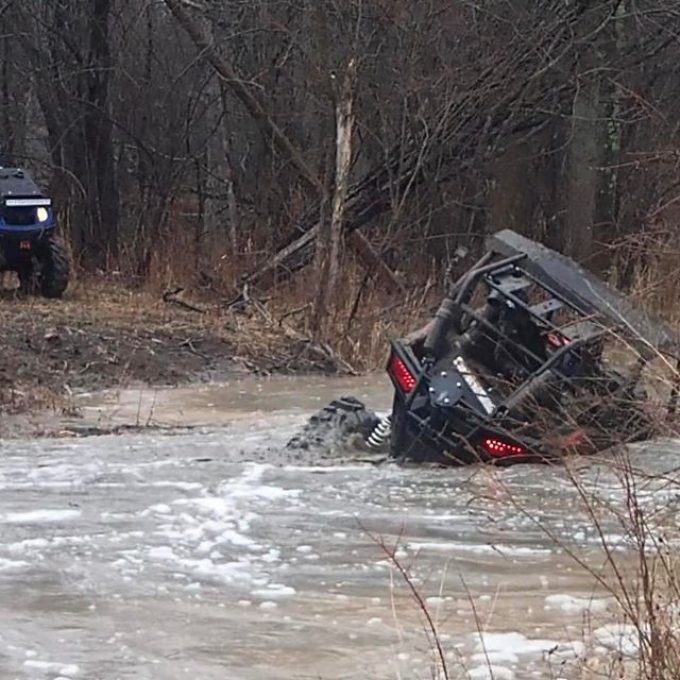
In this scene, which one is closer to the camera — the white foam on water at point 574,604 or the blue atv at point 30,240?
the white foam on water at point 574,604

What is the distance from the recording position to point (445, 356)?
8656 millimetres

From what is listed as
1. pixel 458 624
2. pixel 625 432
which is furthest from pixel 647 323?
pixel 458 624

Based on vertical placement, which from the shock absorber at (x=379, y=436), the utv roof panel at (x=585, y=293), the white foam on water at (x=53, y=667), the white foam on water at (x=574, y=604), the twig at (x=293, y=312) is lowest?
the twig at (x=293, y=312)

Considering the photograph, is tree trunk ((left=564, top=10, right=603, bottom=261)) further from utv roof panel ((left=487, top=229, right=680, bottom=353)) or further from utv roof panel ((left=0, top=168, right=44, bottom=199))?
utv roof panel ((left=487, top=229, right=680, bottom=353))

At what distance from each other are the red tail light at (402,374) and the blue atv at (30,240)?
8.65 metres

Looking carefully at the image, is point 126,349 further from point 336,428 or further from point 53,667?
point 53,667

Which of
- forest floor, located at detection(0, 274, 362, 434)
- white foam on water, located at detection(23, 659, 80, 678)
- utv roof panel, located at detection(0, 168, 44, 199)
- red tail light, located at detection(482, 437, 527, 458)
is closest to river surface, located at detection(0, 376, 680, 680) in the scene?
white foam on water, located at detection(23, 659, 80, 678)

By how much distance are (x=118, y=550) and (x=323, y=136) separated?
13.6m

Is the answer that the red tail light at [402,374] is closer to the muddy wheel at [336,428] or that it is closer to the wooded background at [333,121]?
the muddy wheel at [336,428]

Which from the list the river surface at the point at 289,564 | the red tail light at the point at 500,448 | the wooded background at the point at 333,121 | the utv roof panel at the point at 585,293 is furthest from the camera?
the wooded background at the point at 333,121

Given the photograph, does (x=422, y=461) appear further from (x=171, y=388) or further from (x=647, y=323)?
(x=171, y=388)

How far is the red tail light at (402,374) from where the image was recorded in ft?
28.0

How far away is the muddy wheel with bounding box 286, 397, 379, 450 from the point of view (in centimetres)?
949

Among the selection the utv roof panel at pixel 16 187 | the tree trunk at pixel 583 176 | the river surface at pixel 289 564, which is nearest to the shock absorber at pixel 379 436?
the river surface at pixel 289 564
